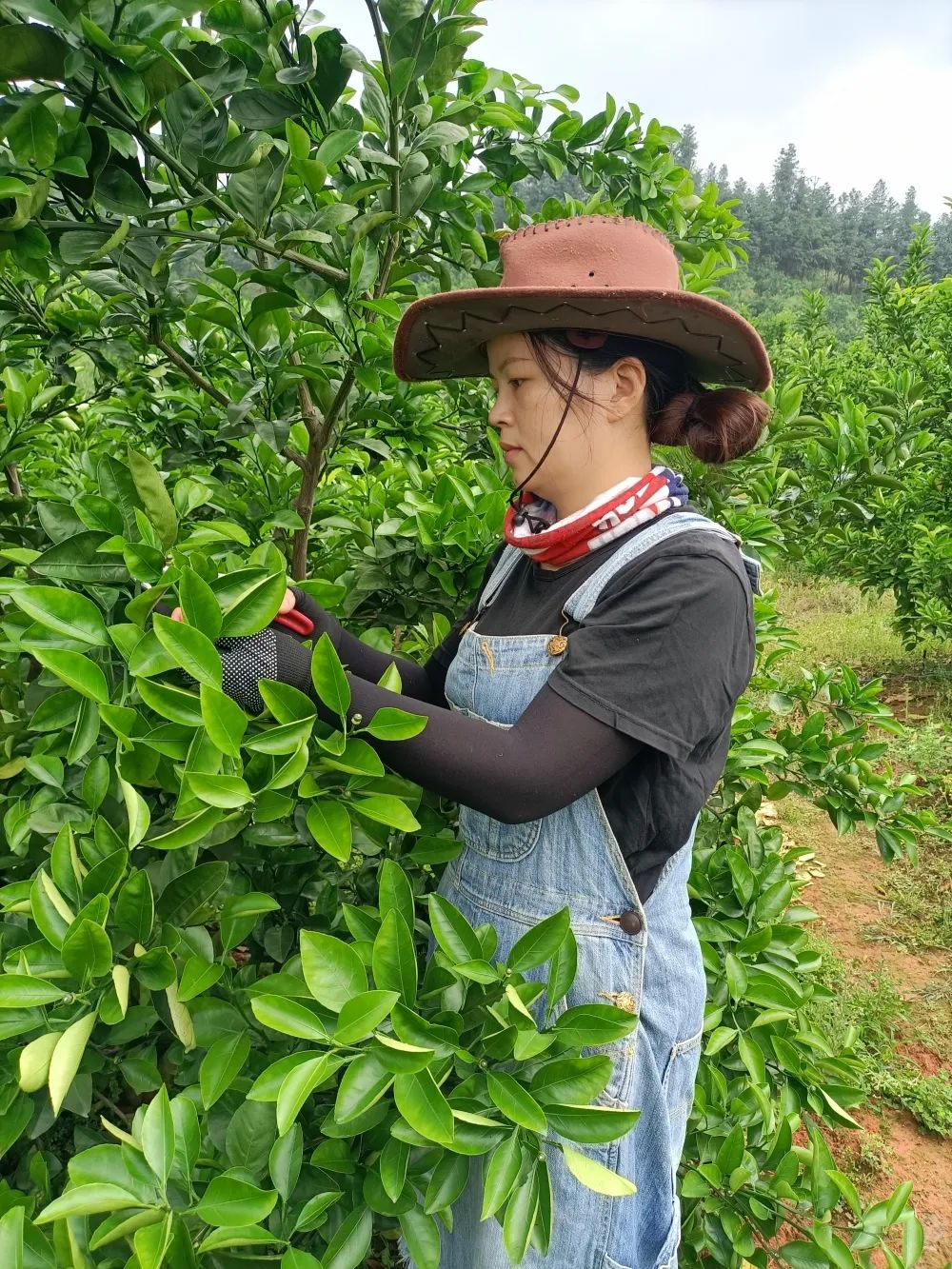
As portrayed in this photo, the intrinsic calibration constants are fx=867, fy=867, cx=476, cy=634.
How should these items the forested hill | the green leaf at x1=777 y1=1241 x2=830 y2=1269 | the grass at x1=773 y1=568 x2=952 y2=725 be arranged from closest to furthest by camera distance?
1. the green leaf at x1=777 y1=1241 x2=830 y2=1269
2. the grass at x1=773 y1=568 x2=952 y2=725
3. the forested hill

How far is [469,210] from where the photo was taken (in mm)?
1611

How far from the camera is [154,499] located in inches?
34.9

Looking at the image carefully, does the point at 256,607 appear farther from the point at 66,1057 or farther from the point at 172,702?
the point at 66,1057

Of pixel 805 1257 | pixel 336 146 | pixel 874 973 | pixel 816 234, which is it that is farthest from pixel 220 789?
pixel 816 234

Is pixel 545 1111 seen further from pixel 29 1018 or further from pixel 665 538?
pixel 665 538

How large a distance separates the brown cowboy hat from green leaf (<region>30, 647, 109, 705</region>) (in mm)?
687

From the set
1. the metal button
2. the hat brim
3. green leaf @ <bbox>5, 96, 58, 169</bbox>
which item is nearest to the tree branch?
the hat brim

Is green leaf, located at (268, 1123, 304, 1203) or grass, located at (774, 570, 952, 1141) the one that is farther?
grass, located at (774, 570, 952, 1141)

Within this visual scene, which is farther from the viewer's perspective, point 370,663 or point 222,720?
point 370,663

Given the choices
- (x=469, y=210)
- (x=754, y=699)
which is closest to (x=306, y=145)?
(x=469, y=210)

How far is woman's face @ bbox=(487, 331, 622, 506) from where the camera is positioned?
1.17m

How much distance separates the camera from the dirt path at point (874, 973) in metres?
2.43

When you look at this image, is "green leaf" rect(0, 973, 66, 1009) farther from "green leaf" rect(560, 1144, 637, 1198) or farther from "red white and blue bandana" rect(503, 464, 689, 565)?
"red white and blue bandana" rect(503, 464, 689, 565)

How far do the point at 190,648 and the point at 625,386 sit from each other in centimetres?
72
